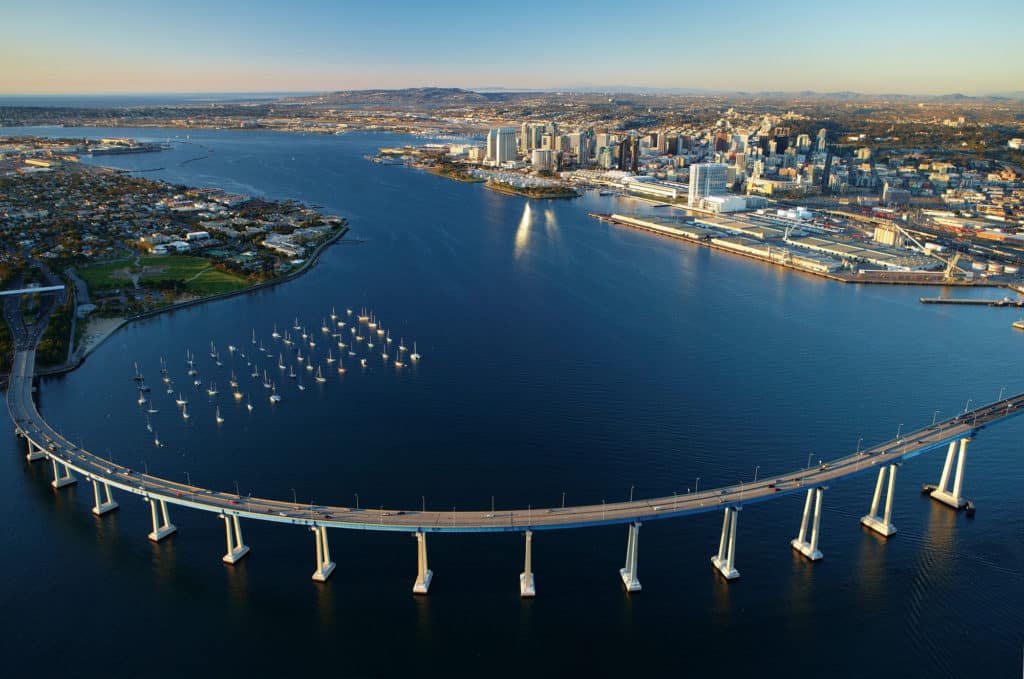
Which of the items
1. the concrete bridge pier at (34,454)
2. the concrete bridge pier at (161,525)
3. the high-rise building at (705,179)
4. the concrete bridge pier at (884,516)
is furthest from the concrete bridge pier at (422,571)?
the high-rise building at (705,179)

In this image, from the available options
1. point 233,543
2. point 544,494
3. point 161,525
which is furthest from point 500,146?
point 233,543

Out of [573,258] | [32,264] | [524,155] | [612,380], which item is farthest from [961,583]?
[524,155]

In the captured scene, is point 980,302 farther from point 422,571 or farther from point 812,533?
point 422,571

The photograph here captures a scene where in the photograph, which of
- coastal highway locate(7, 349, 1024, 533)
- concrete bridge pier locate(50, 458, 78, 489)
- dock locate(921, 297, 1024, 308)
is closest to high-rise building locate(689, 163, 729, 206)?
dock locate(921, 297, 1024, 308)

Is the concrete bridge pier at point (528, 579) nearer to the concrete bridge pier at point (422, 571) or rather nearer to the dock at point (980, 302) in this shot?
the concrete bridge pier at point (422, 571)

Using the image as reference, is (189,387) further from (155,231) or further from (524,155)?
(524,155)

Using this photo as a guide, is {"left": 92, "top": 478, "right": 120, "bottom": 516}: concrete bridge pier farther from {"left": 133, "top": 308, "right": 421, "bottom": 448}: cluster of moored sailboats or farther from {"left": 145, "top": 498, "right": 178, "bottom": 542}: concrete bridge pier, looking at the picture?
{"left": 133, "top": 308, "right": 421, "bottom": 448}: cluster of moored sailboats
